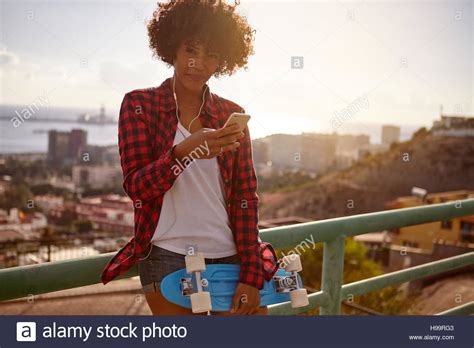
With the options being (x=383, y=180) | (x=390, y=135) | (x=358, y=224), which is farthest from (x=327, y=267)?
(x=390, y=135)

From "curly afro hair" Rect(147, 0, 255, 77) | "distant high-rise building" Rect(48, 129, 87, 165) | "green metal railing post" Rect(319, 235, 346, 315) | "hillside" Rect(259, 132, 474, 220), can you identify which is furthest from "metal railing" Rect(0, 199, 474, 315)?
"distant high-rise building" Rect(48, 129, 87, 165)

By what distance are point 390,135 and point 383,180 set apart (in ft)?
22.9

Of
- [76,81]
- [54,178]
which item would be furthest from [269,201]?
[76,81]

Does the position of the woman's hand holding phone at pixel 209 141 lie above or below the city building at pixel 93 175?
below

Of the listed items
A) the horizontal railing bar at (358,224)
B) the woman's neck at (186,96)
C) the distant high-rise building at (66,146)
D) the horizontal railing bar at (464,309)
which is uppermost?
the distant high-rise building at (66,146)

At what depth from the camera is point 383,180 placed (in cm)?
5225

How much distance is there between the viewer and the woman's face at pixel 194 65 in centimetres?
134

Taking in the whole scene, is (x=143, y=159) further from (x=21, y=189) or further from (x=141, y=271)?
(x=21, y=189)

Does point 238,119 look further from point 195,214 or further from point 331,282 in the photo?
point 331,282

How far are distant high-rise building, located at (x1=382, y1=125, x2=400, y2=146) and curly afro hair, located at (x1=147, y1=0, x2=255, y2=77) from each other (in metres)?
57.6

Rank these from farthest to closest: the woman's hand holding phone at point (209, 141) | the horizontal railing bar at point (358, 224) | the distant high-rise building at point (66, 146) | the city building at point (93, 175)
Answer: the distant high-rise building at point (66, 146) < the city building at point (93, 175) < the horizontal railing bar at point (358, 224) < the woman's hand holding phone at point (209, 141)

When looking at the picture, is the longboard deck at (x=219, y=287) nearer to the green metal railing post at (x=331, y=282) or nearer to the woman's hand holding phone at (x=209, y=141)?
the woman's hand holding phone at (x=209, y=141)

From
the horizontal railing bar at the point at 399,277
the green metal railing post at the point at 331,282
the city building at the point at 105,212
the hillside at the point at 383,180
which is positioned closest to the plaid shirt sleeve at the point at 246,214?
the green metal railing post at the point at 331,282

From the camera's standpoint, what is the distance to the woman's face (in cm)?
134
